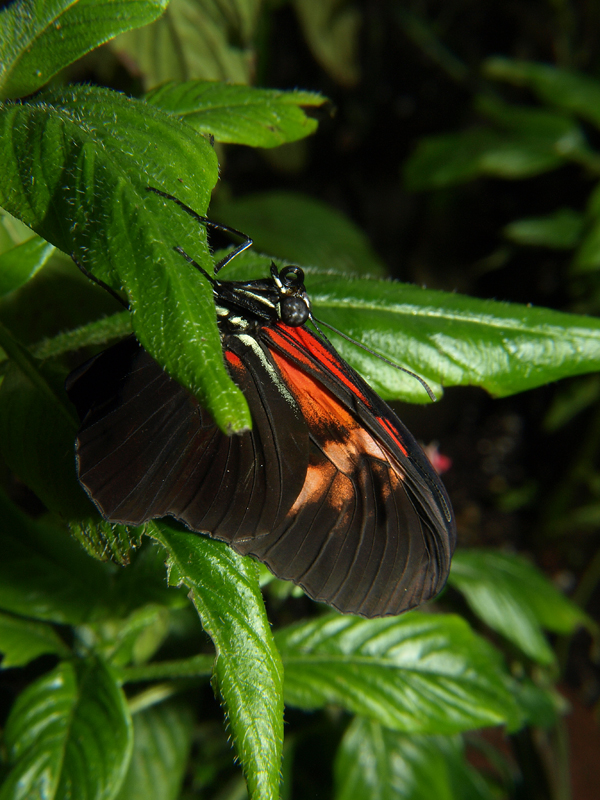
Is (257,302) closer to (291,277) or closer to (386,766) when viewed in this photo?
(291,277)

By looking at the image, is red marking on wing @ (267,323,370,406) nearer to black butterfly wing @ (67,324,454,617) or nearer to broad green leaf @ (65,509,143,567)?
black butterfly wing @ (67,324,454,617)

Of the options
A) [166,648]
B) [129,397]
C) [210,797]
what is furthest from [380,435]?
[210,797]

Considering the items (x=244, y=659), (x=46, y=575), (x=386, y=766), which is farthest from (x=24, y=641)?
(x=386, y=766)

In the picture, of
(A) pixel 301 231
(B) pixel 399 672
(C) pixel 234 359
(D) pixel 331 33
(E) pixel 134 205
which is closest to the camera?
(E) pixel 134 205

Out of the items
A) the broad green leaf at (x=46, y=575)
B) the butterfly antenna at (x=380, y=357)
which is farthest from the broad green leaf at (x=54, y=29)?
the broad green leaf at (x=46, y=575)

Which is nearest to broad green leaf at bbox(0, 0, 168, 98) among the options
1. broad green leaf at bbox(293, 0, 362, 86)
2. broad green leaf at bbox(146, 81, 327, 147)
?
broad green leaf at bbox(146, 81, 327, 147)

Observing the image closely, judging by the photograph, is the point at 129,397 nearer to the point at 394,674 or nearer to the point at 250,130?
the point at 250,130
